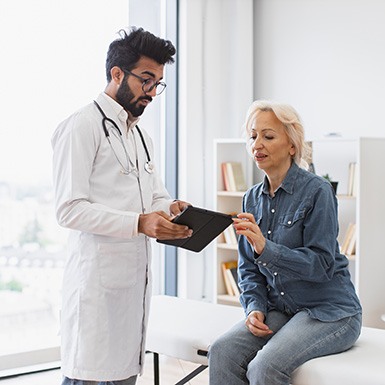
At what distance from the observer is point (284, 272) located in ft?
7.27

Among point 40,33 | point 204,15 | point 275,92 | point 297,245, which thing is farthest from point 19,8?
point 297,245

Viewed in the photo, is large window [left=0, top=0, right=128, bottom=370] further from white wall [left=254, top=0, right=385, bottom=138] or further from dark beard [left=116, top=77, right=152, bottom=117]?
dark beard [left=116, top=77, right=152, bottom=117]

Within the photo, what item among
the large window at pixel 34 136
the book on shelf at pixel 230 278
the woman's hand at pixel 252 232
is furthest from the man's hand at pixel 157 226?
the book on shelf at pixel 230 278

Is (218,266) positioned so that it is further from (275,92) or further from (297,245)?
(297,245)

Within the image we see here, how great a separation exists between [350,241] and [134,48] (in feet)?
7.23

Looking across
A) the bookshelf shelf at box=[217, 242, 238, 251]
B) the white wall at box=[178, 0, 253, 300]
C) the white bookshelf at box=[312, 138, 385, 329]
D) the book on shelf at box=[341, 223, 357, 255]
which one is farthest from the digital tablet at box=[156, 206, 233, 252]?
the white wall at box=[178, 0, 253, 300]

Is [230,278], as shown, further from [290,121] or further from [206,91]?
[290,121]

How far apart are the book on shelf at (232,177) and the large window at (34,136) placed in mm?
1011

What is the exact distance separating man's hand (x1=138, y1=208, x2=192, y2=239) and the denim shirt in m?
0.35

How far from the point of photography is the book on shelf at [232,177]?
4.40m

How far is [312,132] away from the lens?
4.45 m

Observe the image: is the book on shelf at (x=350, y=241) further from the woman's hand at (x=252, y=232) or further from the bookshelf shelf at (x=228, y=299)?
the woman's hand at (x=252, y=232)

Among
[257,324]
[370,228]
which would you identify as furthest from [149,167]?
[370,228]

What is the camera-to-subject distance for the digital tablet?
206 centimetres
